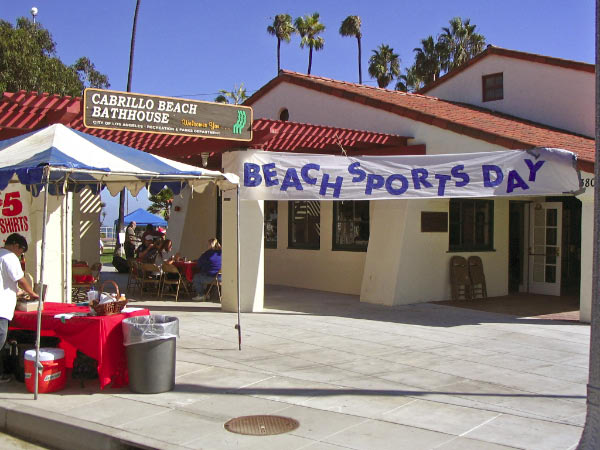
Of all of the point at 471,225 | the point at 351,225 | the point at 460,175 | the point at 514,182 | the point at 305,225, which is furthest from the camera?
the point at 305,225

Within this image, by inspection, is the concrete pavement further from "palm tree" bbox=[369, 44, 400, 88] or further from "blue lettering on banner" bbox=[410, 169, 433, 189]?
"palm tree" bbox=[369, 44, 400, 88]

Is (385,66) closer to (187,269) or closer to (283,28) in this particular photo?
(283,28)

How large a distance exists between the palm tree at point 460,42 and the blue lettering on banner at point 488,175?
1171 inches

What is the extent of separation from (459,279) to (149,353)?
8.28 meters

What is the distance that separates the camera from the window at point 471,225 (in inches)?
522

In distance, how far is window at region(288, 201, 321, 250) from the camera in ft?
48.7

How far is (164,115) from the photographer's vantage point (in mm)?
9602

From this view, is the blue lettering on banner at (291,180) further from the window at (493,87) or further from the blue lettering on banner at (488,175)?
the window at (493,87)

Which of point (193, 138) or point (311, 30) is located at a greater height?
point (311, 30)

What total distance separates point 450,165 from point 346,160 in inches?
68.5

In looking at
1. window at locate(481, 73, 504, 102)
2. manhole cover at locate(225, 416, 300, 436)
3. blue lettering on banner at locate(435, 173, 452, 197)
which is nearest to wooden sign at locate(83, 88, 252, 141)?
→ blue lettering on banner at locate(435, 173, 452, 197)

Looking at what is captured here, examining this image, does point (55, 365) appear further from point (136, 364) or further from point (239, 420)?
point (239, 420)

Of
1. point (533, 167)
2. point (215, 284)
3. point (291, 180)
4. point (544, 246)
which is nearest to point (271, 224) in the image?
point (215, 284)

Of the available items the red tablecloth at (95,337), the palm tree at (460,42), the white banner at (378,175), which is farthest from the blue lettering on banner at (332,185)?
the palm tree at (460,42)
